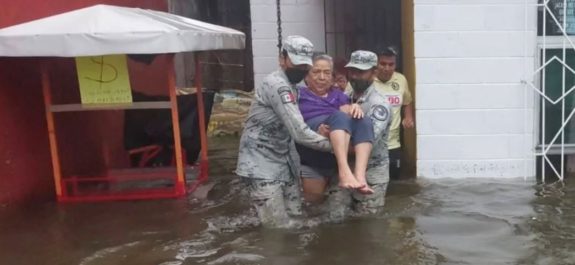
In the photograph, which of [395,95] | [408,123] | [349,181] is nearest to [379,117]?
[349,181]

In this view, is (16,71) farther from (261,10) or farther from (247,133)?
(261,10)

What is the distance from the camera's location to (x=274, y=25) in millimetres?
8570

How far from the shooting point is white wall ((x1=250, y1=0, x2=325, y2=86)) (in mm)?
8547

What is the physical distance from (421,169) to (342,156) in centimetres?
236

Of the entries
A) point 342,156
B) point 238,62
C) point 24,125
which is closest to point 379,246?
point 342,156

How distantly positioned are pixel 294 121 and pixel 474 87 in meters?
2.63

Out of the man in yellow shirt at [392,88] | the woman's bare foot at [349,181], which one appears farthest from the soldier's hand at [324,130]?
the man in yellow shirt at [392,88]

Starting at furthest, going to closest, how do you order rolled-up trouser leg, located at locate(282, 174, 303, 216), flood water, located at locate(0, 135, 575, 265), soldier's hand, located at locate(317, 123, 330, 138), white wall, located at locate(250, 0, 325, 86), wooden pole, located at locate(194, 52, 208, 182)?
white wall, located at locate(250, 0, 325, 86)
wooden pole, located at locate(194, 52, 208, 182)
rolled-up trouser leg, located at locate(282, 174, 303, 216)
soldier's hand, located at locate(317, 123, 330, 138)
flood water, located at locate(0, 135, 575, 265)

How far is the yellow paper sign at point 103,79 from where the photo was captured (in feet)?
21.0

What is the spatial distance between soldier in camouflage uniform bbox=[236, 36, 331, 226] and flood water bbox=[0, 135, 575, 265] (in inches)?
11.8

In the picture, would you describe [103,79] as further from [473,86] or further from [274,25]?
[473,86]

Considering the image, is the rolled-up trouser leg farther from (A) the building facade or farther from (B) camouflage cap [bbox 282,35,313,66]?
(A) the building facade

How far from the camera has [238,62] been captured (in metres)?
13.2

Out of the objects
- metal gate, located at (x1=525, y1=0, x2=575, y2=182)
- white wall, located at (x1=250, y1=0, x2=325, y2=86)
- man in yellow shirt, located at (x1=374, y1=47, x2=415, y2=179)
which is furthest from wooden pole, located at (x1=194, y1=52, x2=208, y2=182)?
metal gate, located at (x1=525, y1=0, x2=575, y2=182)
